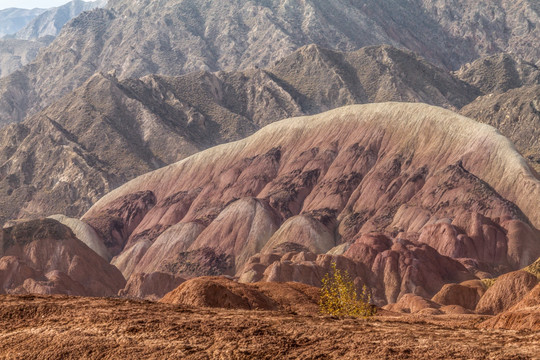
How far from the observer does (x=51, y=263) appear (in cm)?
13475

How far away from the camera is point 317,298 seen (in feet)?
189

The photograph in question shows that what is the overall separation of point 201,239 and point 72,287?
28312 mm

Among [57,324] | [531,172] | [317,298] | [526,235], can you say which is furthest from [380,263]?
[57,324]

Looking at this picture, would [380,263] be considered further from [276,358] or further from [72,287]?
[276,358]

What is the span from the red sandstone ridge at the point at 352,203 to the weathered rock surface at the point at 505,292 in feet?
80.1

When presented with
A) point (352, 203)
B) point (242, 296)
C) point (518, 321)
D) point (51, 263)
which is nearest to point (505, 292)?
point (242, 296)

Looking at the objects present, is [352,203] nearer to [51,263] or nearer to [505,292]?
[51,263]

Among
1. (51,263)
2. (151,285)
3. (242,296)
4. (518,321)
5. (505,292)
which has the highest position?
(518,321)

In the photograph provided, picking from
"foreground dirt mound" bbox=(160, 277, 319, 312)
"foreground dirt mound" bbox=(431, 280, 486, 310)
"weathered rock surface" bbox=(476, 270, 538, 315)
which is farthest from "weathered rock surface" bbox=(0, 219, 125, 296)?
"foreground dirt mound" bbox=(160, 277, 319, 312)

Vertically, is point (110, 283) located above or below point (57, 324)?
below

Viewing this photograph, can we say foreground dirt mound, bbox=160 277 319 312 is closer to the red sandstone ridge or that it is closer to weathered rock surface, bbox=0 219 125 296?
the red sandstone ridge

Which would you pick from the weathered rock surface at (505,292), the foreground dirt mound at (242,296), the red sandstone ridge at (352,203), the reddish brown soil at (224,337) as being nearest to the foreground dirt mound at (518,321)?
the reddish brown soil at (224,337)

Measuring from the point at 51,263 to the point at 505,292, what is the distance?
74.7 m

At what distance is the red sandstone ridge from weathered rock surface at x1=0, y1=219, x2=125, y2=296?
9.19 meters
